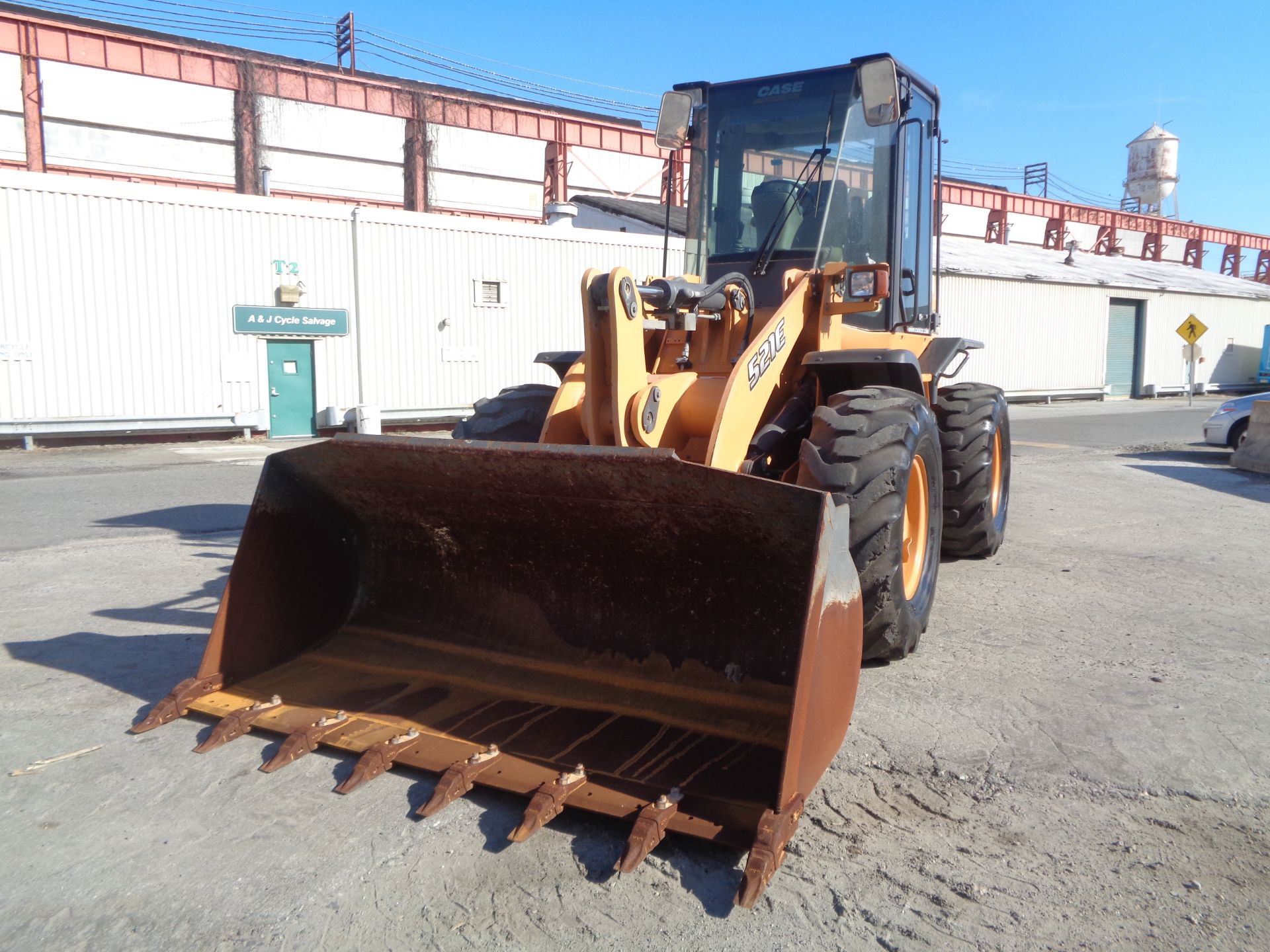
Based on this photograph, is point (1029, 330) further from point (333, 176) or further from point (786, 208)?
point (786, 208)

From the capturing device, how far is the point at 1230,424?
1462 centimetres

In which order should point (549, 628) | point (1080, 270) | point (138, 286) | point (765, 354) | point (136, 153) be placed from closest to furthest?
point (549, 628)
point (765, 354)
point (138, 286)
point (136, 153)
point (1080, 270)

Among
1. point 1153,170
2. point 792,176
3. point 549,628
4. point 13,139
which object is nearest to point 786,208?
point 792,176

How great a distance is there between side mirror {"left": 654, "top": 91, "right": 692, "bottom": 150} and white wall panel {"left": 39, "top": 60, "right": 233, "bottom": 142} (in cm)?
2340

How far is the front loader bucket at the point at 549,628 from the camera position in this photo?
3230mm

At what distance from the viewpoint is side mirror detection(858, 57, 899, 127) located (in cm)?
511

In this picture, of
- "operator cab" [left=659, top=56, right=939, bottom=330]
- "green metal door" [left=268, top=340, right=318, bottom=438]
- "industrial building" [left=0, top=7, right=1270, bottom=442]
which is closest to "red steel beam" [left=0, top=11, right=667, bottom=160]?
"industrial building" [left=0, top=7, right=1270, bottom=442]

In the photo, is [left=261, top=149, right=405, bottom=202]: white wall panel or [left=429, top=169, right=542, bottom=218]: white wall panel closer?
[left=261, top=149, right=405, bottom=202]: white wall panel

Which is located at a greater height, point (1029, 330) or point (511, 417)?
point (1029, 330)

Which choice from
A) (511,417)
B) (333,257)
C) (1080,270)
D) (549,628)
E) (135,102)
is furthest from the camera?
(1080,270)

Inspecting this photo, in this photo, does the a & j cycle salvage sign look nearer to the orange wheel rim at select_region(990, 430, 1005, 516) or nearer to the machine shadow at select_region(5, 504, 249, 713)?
the machine shadow at select_region(5, 504, 249, 713)

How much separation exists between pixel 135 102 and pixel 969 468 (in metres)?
25.4

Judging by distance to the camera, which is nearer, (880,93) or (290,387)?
(880,93)

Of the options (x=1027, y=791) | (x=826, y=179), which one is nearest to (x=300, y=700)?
(x=1027, y=791)
